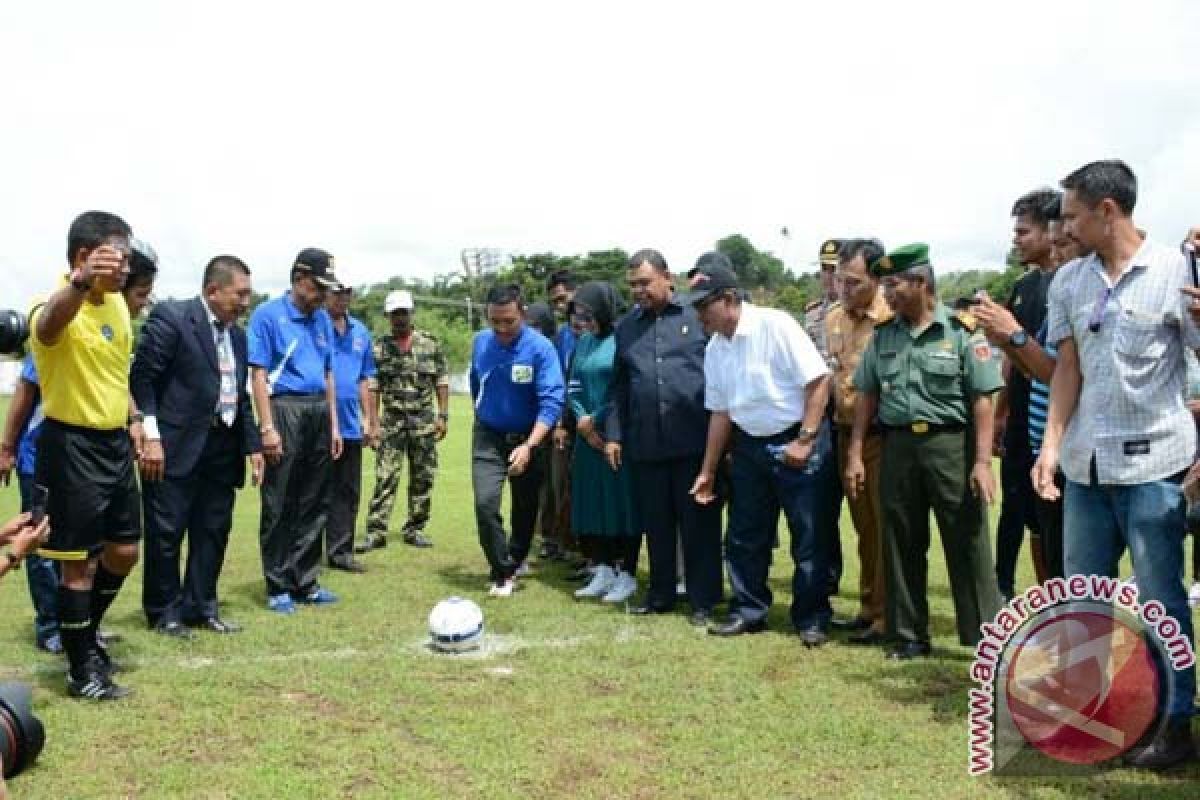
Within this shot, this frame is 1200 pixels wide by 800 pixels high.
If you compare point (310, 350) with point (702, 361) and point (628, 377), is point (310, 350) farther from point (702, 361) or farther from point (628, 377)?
point (702, 361)

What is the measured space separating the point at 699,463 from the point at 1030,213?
8.31 ft

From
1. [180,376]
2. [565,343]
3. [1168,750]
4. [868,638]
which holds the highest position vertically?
[180,376]

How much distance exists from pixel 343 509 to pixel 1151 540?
21.9ft

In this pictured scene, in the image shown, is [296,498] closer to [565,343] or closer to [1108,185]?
[565,343]

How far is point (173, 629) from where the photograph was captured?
21.6ft

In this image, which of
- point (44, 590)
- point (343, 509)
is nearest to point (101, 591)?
point (44, 590)

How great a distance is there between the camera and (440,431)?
1037cm

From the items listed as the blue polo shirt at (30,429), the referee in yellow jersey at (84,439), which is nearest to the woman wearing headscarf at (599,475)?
the referee in yellow jersey at (84,439)

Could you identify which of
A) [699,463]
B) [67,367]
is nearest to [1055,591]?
[699,463]

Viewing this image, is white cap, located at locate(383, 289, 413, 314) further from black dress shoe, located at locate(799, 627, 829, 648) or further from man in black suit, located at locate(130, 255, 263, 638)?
black dress shoe, located at locate(799, 627, 829, 648)

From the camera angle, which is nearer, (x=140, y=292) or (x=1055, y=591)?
(x=1055, y=591)

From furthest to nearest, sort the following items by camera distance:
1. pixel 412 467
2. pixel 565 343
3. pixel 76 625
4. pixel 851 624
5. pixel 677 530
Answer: pixel 412 467
pixel 565 343
pixel 677 530
pixel 851 624
pixel 76 625

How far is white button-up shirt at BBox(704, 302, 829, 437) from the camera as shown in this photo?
6.39 metres

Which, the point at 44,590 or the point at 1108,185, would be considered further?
the point at 44,590
